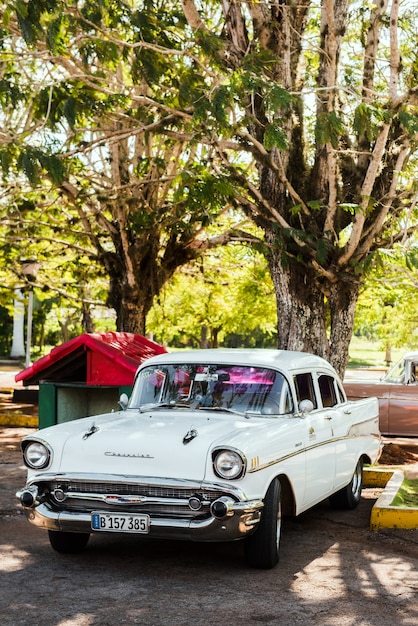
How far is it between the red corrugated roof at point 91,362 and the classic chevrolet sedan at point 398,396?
514 centimetres

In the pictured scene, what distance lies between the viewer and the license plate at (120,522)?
6.08 meters

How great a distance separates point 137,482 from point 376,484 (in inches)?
215


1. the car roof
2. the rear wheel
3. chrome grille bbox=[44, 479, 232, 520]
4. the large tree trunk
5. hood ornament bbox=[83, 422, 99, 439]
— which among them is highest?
the large tree trunk

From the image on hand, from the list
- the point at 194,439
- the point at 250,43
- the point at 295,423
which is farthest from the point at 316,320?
the point at 194,439

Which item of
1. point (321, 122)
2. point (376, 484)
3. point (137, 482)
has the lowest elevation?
point (376, 484)

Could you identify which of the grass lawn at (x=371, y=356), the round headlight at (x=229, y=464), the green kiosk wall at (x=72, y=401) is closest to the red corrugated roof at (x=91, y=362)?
the green kiosk wall at (x=72, y=401)

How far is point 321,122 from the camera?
989 centimetres

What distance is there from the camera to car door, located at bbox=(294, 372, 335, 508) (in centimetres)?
738

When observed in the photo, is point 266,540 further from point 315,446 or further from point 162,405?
point 162,405

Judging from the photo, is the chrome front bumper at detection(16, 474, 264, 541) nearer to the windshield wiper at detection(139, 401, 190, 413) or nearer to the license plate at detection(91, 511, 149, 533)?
the license plate at detection(91, 511, 149, 533)

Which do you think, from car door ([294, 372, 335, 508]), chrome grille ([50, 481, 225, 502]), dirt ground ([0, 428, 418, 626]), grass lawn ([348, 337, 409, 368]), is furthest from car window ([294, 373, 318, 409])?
grass lawn ([348, 337, 409, 368])

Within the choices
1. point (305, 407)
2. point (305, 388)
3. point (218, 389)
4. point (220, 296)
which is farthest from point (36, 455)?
point (220, 296)

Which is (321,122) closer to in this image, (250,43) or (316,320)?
→ (250,43)

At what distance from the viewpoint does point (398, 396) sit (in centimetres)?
1498
